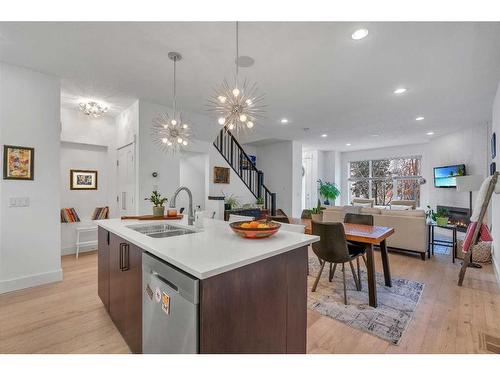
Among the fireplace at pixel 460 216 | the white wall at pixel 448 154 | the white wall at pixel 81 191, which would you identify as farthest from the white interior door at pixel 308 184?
the white wall at pixel 81 191

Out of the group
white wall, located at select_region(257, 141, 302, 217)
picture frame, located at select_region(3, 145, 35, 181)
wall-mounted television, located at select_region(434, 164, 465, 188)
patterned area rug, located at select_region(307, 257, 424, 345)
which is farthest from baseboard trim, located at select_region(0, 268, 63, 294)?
wall-mounted television, located at select_region(434, 164, 465, 188)

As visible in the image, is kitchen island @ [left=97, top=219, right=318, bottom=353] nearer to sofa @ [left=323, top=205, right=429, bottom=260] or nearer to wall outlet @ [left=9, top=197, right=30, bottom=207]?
wall outlet @ [left=9, top=197, right=30, bottom=207]

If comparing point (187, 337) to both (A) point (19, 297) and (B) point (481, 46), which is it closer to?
(A) point (19, 297)

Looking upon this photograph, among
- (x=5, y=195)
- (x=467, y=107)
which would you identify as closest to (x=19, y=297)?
(x=5, y=195)

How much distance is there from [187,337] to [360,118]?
5.25 metres

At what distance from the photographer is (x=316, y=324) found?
2227 millimetres

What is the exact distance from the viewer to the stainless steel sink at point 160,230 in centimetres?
215

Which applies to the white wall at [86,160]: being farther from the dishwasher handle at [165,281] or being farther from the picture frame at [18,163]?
the dishwasher handle at [165,281]

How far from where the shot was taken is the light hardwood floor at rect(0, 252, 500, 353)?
191 cm

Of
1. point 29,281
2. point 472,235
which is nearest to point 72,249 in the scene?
point 29,281

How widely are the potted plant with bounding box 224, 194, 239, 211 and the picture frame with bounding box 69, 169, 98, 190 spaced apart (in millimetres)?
2824

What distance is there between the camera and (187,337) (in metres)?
1.14

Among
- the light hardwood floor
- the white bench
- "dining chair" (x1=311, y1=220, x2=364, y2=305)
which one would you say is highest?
"dining chair" (x1=311, y1=220, x2=364, y2=305)

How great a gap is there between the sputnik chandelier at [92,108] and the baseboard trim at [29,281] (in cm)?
268
